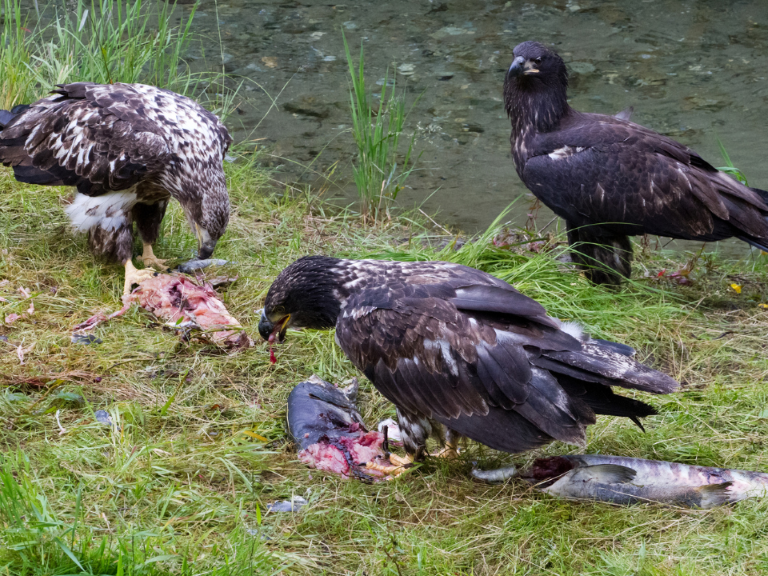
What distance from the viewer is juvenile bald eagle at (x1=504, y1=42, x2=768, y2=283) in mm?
4426

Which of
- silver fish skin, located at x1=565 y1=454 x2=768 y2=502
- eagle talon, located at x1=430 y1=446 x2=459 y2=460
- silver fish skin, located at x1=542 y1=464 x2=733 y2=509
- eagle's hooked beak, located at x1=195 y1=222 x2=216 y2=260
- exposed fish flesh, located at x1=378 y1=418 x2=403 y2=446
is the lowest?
exposed fish flesh, located at x1=378 y1=418 x2=403 y2=446

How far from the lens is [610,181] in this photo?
4.44m

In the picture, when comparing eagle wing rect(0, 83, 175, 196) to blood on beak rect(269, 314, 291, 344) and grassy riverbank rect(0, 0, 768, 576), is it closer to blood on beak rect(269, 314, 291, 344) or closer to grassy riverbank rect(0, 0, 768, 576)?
grassy riverbank rect(0, 0, 768, 576)

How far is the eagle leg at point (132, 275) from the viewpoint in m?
4.39

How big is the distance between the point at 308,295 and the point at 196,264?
5.60 ft

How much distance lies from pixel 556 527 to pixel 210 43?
7424 millimetres

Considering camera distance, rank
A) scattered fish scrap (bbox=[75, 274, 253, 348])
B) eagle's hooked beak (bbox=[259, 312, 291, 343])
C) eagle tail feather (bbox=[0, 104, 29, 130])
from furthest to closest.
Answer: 1. eagle tail feather (bbox=[0, 104, 29, 130])
2. scattered fish scrap (bbox=[75, 274, 253, 348])
3. eagle's hooked beak (bbox=[259, 312, 291, 343])

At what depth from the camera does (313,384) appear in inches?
138

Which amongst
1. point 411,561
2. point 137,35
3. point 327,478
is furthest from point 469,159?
point 411,561

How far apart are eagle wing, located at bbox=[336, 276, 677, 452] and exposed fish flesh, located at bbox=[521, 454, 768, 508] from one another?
0.23 m

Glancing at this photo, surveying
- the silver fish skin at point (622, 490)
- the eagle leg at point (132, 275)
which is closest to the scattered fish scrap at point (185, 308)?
the eagle leg at point (132, 275)

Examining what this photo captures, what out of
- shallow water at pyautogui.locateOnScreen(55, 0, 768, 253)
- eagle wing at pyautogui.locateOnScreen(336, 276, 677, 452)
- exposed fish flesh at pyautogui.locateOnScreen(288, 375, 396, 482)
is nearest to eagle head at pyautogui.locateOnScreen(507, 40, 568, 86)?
shallow water at pyautogui.locateOnScreen(55, 0, 768, 253)

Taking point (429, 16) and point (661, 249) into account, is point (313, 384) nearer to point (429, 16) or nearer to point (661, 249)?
point (661, 249)

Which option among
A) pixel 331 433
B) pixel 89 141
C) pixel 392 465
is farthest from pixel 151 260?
pixel 392 465
